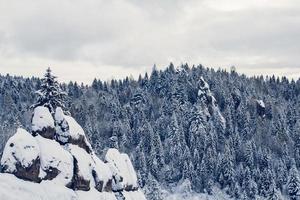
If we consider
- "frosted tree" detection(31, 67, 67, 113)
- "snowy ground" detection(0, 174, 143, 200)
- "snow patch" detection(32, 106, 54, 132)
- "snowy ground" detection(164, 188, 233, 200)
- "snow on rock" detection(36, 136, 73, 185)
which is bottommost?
"snowy ground" detection(164, 188, 233, 200)

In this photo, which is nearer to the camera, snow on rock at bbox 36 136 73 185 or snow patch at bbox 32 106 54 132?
snow on rock at bbox 36 136 73 185

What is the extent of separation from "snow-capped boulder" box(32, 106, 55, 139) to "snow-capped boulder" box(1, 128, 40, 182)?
13.6ft

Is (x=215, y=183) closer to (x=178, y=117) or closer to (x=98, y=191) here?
(x=178, y=117)

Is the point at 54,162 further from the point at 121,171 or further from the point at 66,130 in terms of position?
the point at 121,171

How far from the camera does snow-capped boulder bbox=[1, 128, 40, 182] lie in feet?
214

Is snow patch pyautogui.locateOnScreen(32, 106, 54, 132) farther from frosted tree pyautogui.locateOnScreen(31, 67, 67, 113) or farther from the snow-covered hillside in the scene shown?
frosted tree pyautogui.locateOnScreen(31, 67, 67, 113)

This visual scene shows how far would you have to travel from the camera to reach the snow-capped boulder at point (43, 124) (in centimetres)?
7088

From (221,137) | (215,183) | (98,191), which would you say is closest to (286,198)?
(215,183)

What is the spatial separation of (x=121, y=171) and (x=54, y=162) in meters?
16.6

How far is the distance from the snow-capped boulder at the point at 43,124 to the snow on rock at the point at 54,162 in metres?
0.76

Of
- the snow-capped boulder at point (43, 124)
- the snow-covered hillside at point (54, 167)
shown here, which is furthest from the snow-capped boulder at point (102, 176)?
the snow-capped boulder at point (43, 124)

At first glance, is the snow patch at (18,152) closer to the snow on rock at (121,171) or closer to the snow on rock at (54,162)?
the snow on rock at (54,162)

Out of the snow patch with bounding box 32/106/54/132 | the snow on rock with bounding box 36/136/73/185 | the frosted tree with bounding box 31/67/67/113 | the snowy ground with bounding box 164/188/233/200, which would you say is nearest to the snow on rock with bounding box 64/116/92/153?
the snow on rock with bounding box 36/136/73/185

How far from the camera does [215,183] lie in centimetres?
17438
